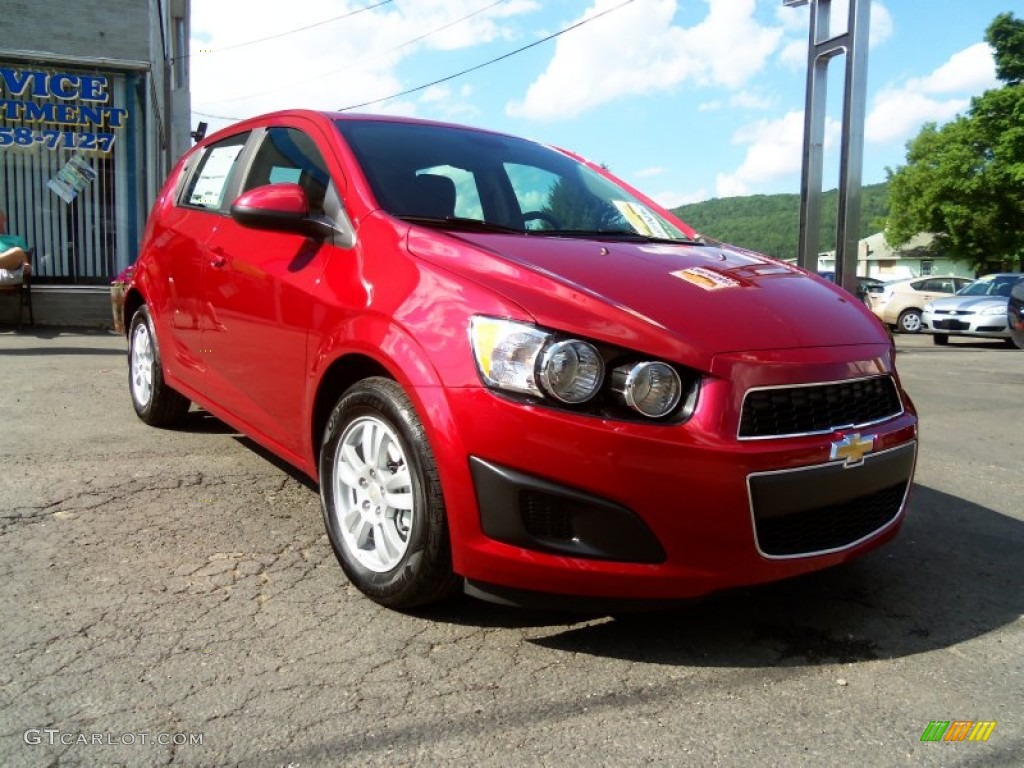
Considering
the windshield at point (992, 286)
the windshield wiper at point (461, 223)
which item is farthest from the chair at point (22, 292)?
the windshield at point (992, 286)

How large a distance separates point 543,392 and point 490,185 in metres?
1.56

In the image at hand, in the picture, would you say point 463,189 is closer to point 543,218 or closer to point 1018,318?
point 543,218

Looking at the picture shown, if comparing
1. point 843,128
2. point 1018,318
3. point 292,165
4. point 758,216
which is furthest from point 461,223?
point 758,216

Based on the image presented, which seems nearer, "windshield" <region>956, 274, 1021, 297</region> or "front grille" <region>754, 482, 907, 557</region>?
"front grille" <region>754, 482, 907, 557</region>

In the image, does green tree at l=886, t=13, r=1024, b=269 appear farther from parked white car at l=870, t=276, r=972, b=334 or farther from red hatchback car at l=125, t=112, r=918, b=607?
red hatchback car at l=125, t=112, r=918, b=607

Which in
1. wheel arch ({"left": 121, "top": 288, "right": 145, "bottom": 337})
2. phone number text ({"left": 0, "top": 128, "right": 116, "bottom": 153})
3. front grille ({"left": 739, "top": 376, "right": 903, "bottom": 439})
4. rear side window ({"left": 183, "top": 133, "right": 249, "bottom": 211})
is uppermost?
phone number text ({"left": 0, "top": 128, "right": 116, "bottom": 153})

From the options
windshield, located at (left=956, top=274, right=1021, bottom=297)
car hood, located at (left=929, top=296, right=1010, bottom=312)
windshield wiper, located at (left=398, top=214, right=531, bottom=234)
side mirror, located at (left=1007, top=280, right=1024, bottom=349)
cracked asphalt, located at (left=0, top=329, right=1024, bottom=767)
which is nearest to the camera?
cracked asphalt, located at (left=0, top=329, right=1024, bottom=767)

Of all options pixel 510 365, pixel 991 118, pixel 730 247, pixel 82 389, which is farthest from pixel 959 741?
pixel 991 118

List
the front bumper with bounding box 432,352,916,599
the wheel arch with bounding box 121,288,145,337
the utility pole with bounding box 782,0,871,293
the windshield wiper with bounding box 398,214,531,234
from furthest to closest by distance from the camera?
the utility pole with bounding box 782,0,871,293, the wheel arch with bounding box 121,288,145,337, the windshield wiper with bounding box 398,214,531,234, the front bumper with bounding box 432,352,916,599

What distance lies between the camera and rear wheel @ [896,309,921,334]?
20.9 m

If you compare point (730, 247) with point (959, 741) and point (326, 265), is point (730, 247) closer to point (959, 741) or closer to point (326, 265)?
point (326, 265)

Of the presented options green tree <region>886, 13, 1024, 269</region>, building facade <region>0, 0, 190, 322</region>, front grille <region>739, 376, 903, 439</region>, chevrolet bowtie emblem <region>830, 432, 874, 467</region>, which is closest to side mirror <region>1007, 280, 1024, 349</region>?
front grille <region>739, 376, 903, 439</region>

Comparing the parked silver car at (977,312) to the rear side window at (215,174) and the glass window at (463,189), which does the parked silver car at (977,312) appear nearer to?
the glass window at (463,189)

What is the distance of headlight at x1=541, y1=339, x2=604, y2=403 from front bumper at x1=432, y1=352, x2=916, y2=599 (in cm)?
6
